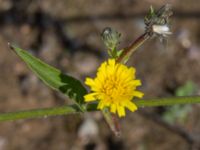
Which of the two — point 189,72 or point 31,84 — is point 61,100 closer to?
point 31,84

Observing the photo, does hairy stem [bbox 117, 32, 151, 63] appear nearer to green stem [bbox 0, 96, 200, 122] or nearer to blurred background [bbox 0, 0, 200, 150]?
green stem [bbox 0, 96, 200, 122]

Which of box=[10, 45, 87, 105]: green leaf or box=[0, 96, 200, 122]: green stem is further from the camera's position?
box=[10, 45, 87, 105]: green leaf

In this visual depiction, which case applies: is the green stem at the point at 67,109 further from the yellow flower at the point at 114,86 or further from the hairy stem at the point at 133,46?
the hairy stem at the point at 133,46

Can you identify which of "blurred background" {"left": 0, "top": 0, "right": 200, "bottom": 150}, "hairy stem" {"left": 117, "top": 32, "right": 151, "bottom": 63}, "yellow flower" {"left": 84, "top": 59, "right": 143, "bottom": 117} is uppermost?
"hairy stem" {"left": 117, "top": 32, "right": 151, "bottom": 63}

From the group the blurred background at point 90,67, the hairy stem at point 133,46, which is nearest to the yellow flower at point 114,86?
the hairy stem at point 133,46

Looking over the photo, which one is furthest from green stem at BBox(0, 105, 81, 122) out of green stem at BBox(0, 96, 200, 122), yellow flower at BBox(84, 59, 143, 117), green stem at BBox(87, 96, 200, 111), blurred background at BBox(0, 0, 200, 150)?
blurred background at BBox(0, 0, 200, 150)

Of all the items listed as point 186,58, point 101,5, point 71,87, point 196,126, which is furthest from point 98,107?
point 101,5
